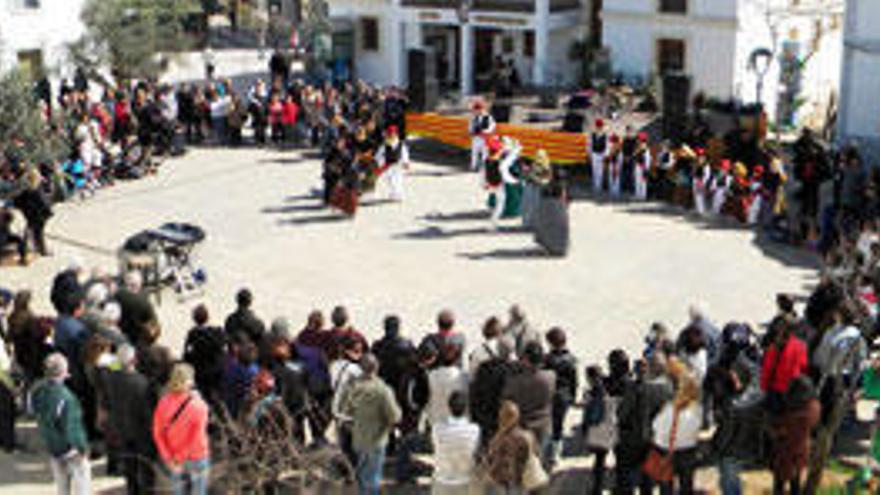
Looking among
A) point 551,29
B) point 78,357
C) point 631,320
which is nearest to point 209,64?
point 551,29

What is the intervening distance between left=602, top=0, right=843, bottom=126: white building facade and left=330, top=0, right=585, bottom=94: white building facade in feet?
5.24

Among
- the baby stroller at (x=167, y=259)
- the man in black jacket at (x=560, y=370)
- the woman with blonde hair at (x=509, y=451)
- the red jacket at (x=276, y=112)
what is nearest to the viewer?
the woman with blonde hair at (x=509, y=451)

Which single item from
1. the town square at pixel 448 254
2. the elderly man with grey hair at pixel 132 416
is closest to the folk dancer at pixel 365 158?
the town square at pixel 448 254

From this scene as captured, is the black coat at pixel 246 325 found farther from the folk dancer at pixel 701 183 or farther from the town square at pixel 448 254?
the folk dancer at pixel 701 183

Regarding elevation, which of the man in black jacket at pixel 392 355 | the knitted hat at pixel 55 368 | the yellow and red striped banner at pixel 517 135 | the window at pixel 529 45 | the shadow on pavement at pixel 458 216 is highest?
the window at pixel 529 45

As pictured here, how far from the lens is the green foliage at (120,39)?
95.6 feet

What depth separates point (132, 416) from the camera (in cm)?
1012

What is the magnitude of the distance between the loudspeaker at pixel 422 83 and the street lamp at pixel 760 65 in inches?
276

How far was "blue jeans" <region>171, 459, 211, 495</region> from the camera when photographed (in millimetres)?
9828

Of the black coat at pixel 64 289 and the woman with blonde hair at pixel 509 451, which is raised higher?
the black coat at pixel 64 289

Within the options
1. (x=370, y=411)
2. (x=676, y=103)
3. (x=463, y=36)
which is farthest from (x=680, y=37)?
(x=370, y=411)

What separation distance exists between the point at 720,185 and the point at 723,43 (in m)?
9.52

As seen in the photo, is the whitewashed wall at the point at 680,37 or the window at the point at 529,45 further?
the window at the point at 529,45

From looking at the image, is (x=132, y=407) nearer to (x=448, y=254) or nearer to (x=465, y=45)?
(x=448, y=254)
